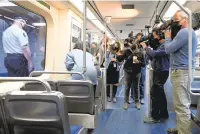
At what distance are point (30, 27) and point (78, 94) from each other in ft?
7.64

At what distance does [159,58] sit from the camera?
411 cm

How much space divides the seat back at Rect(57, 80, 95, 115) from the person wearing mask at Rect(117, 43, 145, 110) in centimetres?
271

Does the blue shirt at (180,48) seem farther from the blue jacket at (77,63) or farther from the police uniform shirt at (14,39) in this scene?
the police uniform shirt at (14,39)

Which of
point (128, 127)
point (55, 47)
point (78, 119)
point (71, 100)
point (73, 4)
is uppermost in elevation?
point (73, 4)

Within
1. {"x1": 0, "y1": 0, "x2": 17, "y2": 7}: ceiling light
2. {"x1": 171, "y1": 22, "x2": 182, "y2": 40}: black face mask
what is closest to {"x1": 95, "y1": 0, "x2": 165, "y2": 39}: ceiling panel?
{"x1": 171, "y1": 22, "x2": 182, "y2": 40}: black face mask

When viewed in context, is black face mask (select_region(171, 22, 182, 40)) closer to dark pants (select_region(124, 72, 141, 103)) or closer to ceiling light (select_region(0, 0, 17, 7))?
dark pants (select_region(124, 72, 141, 103))

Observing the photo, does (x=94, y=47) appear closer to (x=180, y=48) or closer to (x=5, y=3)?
(x=5, y=3)

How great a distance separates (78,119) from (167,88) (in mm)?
3196

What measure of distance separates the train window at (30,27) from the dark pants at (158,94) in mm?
2365

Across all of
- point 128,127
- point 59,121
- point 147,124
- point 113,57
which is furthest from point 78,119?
point 113,57

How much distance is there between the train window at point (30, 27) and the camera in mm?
3644

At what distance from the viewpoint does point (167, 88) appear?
5.42 meters

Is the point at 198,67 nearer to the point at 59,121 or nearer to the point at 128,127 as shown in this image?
the point at 128,127

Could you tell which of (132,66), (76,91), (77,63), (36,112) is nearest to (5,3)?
(77,63)
